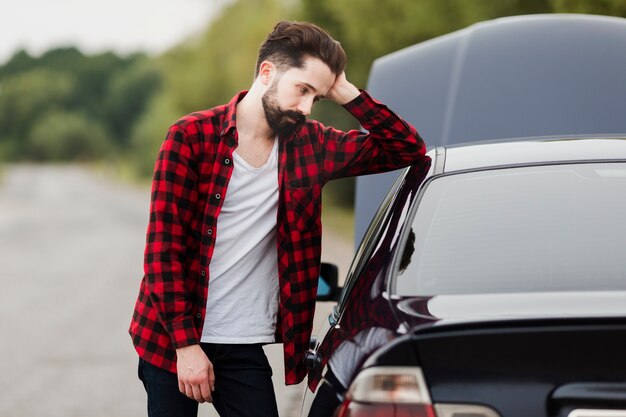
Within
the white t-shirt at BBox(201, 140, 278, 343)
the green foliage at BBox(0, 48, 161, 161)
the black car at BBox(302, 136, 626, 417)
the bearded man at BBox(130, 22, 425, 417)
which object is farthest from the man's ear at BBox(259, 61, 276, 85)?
the green foliage at BBox(0, 48, 161, 161)

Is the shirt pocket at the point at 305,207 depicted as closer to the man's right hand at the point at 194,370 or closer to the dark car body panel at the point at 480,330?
the dark car body panel at the point at 480,330

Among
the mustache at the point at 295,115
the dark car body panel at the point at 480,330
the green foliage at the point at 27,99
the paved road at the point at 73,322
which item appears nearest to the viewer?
the dark car body panel at the point at 480,330

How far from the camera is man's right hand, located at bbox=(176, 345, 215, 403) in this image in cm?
289

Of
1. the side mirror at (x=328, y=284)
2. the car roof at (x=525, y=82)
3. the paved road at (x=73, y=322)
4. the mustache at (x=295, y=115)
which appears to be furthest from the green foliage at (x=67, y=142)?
the mustache at (x=295, y=115)

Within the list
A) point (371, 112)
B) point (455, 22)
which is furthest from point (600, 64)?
point (455, 22)

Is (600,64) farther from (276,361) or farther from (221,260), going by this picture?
(276,361)

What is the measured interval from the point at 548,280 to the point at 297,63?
103 centimetres

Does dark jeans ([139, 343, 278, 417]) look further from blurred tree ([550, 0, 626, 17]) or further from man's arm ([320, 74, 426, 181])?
blurred tree ([550, 0, 626, 17])

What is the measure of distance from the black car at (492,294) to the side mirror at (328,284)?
0.42 meters

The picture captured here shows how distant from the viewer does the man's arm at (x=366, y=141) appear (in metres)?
3.24

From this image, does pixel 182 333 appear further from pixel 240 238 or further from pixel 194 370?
pixel 240 238

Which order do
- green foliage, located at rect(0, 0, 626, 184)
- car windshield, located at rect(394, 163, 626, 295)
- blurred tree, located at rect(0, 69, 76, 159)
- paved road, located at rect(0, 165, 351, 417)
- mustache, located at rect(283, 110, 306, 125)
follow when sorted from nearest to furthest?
1. car windshield, located at rect(394, 163, 626, 295)
2. mustache, located at rect(283, 110, 306, 125)
3. paved road, located at rect(0, 165, 351, 417)
4. green foliage, located at rect(0, 0, 626, 184)
5. blurred tree, located at rect(0, 69, 76, 159)

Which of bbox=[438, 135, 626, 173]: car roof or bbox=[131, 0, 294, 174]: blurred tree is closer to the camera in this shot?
bbox=[438, 135, 626, 173]: car roof

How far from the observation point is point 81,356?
8.48 metres
